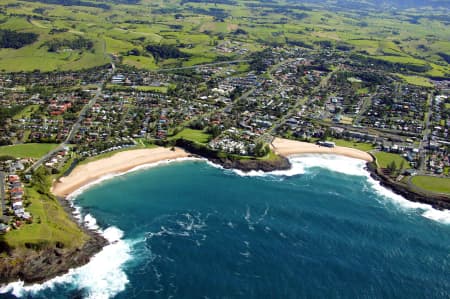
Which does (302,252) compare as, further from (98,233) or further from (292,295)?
(98,233)

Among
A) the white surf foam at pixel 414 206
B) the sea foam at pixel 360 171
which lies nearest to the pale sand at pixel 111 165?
the sea foam at pixel 360 171

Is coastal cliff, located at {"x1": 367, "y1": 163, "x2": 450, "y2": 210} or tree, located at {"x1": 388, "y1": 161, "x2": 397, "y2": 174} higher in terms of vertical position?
tree, located at {"x1": 388, "y1": 161, "x2": 397, "y2": 174}

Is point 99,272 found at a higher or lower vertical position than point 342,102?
lower

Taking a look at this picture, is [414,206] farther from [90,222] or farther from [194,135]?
[90,222]

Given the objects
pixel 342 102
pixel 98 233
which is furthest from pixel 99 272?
pixel 342 102

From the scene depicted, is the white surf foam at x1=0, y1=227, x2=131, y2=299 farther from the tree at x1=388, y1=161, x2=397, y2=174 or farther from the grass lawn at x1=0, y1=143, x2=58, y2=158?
the tree at x1=388, y1=161, x2=397, y2=174

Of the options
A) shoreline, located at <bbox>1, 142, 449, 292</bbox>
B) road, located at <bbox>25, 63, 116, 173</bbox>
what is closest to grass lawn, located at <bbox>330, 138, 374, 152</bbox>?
shoreline, located at <bbox>1, 142, 449, 292</bbox>
